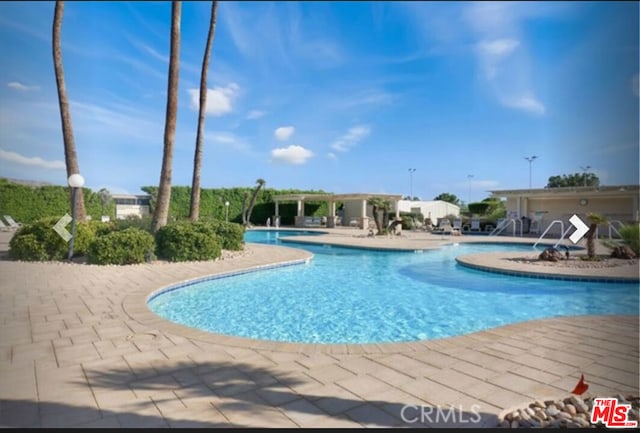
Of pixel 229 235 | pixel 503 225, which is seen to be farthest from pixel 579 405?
pixel 503 225

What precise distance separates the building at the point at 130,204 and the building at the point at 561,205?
20.9 m

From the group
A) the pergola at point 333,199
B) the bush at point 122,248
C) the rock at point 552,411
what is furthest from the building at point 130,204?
the rock at point 552,411

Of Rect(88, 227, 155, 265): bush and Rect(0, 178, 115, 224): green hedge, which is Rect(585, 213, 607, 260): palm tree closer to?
Rect(88, 227, 155, 265): bush

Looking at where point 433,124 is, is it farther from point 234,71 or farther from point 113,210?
point 113,210

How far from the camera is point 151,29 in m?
2.40

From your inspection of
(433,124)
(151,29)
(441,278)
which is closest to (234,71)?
(151,29)

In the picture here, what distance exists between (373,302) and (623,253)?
339 inches

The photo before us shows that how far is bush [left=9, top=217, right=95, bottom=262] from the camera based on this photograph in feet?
27.7

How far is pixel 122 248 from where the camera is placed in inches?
329

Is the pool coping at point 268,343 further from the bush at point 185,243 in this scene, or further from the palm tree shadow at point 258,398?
the bush at point 185,243

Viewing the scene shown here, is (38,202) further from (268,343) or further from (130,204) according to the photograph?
(130,204)

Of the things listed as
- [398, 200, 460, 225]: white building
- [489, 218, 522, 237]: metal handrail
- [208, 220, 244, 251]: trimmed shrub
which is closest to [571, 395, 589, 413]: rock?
[208, 220, 244, 251]: trimmed shrub

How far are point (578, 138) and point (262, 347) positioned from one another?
10.2 ft

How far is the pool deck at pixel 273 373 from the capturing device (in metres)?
2.23
